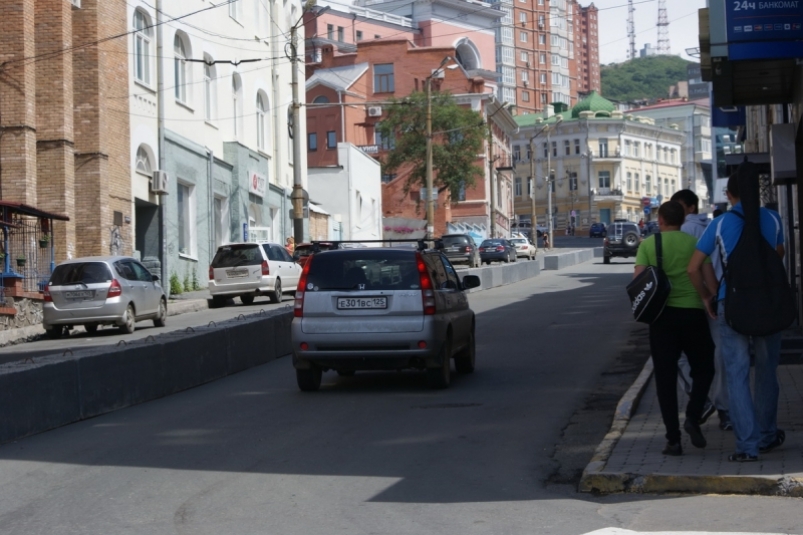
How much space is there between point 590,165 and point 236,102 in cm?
8489

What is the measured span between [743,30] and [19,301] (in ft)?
60.5

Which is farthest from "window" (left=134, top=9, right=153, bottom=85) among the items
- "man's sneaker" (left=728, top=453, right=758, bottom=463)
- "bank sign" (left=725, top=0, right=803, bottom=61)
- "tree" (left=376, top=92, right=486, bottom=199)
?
"tree" (left=376, top=92, right=486, bottom=199)

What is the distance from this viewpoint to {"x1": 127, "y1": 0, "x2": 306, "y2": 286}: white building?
37.2 meters

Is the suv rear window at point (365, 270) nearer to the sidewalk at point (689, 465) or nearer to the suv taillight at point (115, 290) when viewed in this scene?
the sidewalk at point (689, 465)

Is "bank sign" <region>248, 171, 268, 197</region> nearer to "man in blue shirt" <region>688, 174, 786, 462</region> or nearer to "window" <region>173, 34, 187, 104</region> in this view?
"window" <region>173, 34, 187, 104</region>

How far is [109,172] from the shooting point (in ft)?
112

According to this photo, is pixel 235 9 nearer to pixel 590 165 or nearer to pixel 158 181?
pixel 158 181

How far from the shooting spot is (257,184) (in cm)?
4853

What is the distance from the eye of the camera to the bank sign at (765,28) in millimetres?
11711

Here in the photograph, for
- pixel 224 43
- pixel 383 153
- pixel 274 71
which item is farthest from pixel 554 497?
pixel 383 153

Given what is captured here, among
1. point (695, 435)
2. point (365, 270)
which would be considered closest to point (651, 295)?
point (695, 435)

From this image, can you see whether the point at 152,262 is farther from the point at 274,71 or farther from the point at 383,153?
the point at 383,153

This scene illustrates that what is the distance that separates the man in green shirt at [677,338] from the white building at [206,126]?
28643mm

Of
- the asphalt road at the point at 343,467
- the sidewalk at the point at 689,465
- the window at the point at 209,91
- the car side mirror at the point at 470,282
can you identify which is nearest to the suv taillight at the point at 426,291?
the asphalt road at the point at 343,467
